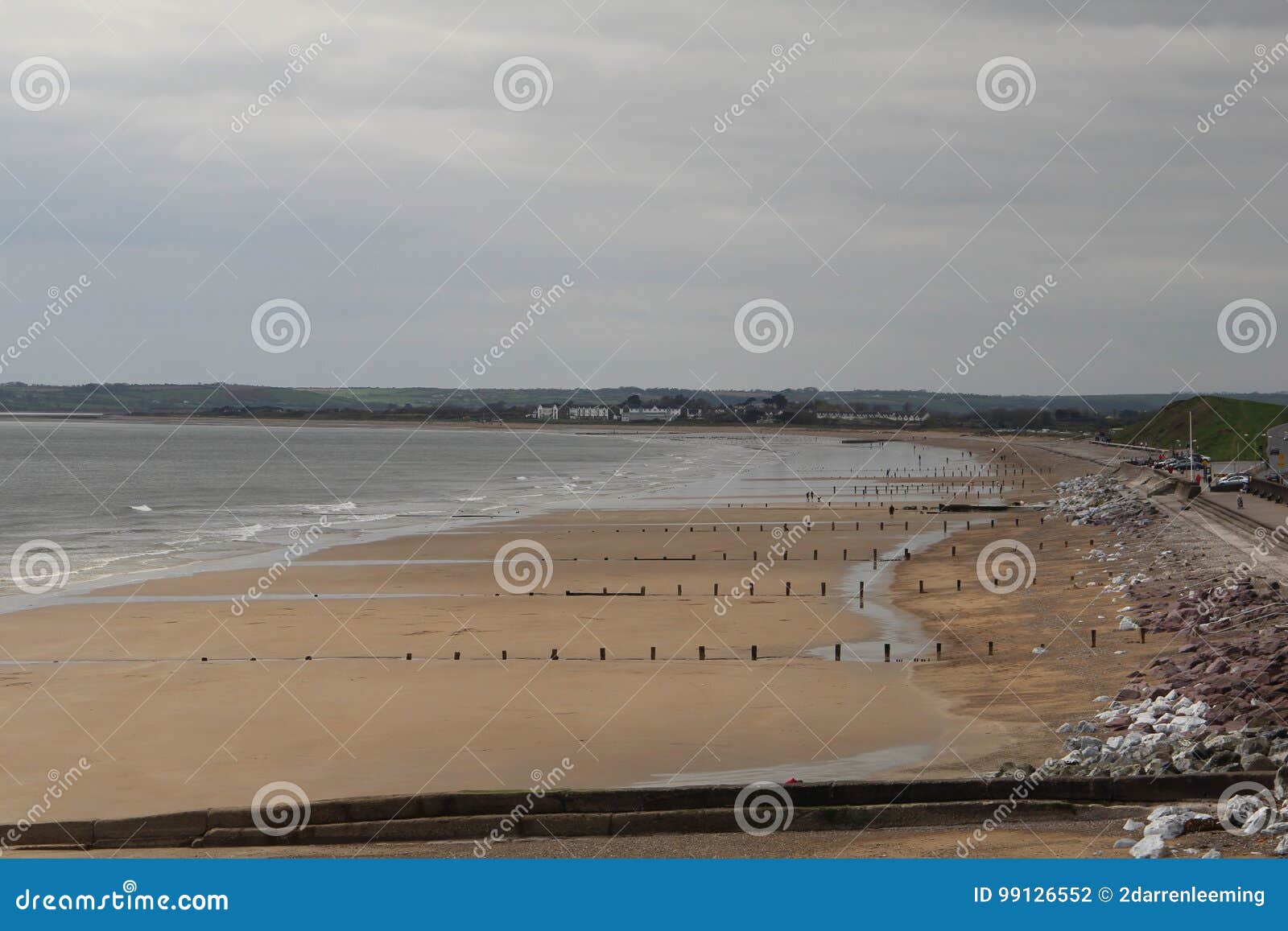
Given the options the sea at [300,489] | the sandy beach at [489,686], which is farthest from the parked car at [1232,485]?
the sea at [300,489]

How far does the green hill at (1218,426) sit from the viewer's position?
11319 cm

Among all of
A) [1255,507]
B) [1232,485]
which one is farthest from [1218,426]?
[1255,507]

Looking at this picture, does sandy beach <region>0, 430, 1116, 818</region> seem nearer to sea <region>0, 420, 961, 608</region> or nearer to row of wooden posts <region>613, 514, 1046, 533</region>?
sea <region>0, 420, 961, 608</region>

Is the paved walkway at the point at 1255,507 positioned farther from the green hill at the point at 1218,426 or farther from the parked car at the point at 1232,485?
the green hill at the point at 1218,426

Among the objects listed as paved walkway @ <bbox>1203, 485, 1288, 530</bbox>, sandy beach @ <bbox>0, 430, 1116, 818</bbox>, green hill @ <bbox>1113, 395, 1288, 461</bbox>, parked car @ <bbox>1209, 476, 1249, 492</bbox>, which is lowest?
sandy beach @ <bbox>0, 430, 1116, 818</bbox>

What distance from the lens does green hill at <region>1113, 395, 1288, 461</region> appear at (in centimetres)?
11319

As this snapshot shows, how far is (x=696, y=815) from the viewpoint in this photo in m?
12.9

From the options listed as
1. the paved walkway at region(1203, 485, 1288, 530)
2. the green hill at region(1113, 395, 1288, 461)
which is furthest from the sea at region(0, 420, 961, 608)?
the paved walkway at region(1203, 485, 1288, 530)

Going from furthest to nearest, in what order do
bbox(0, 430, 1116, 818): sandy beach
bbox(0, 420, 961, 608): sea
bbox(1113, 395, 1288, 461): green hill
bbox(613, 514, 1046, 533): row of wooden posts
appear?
bbox(1113, 395, 1288, 461): green hill
bbox(613, 514, 1046, 533): row of wooden posts
bbox(0, 420, 961, 608): sea
bbox(0, 430, 1116, 818): sandy beach

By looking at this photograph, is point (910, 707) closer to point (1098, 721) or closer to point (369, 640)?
point (1098, 721)

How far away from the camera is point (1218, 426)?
416 ft

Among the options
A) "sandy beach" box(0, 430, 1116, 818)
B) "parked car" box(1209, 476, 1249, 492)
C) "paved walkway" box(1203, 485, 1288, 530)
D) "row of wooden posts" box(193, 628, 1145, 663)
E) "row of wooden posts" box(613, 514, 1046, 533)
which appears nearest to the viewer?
"sandy beach" box(0, 430, 1116, 818)

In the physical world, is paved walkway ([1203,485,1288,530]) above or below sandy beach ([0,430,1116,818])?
above

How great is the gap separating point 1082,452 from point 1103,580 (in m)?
109
